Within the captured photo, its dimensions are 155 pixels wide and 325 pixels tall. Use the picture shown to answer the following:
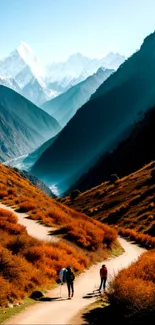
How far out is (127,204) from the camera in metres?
76.9

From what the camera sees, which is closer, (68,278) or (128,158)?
(68,278)

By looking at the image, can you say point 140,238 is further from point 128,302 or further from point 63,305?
point 128,302

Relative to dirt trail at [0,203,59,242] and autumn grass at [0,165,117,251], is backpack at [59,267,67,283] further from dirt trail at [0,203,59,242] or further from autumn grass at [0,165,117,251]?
autumn grass at [0,165,117,251]

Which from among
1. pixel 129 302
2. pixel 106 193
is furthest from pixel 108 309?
pixel 106 193

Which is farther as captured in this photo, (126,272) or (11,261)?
(11,261)

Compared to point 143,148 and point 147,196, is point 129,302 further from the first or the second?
point 143,148

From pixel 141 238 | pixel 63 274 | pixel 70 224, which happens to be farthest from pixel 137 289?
pixel 141 238

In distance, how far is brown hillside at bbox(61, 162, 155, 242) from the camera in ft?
215

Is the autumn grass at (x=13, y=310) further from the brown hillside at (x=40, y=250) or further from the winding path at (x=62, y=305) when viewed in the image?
the brown hillside at (x=40, y=250)

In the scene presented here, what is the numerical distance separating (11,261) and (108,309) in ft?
23.4

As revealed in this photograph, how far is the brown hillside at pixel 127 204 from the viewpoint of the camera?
215 ft

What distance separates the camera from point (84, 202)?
336ft

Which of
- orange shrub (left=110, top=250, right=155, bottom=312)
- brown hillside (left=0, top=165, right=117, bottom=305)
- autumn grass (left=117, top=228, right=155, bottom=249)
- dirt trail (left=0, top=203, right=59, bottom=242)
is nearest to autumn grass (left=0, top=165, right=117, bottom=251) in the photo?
brown hillside (left=0, top=165, right=117, bottom=305)

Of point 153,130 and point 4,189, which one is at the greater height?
point 153,130
